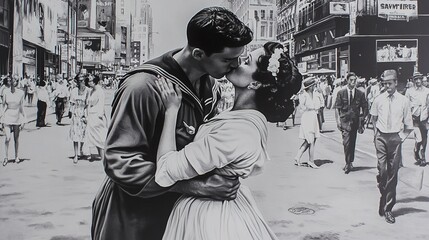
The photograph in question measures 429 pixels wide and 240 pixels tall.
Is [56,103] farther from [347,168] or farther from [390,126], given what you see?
[390,126]

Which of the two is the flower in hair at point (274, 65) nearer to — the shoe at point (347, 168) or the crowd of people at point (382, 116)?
the crowd of people at point (382, 116)

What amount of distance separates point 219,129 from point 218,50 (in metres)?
0.35

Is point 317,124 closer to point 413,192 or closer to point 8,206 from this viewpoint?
point 413,192

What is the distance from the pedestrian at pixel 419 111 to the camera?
3.12 meters

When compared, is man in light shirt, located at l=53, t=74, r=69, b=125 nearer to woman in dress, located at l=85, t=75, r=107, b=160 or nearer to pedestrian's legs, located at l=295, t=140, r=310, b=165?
woman in dress, located at l=85, t=75, r=107, b=160

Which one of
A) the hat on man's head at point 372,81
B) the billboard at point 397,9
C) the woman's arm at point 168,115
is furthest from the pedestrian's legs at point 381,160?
the woman's arm at point 168,115

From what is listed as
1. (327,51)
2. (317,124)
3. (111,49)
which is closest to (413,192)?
(317,124)

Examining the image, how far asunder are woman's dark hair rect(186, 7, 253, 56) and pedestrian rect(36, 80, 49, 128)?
4.19 ft

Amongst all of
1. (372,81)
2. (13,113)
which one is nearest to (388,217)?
(372,81)

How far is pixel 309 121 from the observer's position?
2.99m

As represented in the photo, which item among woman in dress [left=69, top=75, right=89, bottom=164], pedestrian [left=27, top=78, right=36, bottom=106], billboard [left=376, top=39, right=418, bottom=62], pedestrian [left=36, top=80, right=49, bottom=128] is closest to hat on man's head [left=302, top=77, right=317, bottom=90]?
billboard [left=376, top=39, right=418, bottom=62]

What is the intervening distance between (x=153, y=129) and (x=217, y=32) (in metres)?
0.50

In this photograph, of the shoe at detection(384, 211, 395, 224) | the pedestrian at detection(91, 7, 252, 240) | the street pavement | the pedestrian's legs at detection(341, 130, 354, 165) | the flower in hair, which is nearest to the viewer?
the pedestrian at detection(91, 7, 252, 240)

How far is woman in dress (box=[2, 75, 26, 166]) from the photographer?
2891mm
